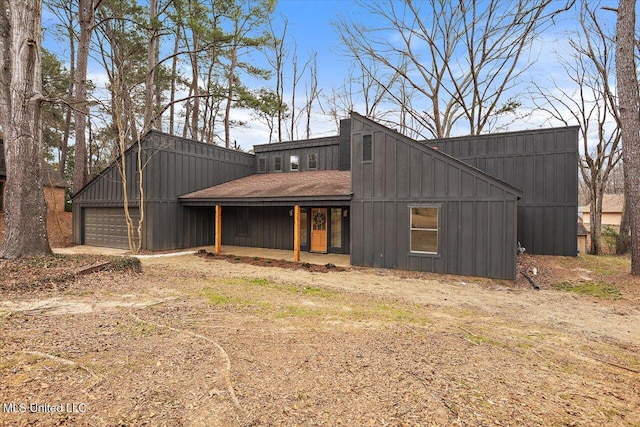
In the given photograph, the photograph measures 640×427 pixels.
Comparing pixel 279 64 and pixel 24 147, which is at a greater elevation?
pixel 279 64

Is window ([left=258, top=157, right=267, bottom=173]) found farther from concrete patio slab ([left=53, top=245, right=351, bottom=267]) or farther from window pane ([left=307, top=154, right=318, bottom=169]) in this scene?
concrete patio slab ([left=53, top=245, right=351, bottom=267])

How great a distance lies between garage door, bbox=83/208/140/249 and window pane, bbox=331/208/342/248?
25.6 ft

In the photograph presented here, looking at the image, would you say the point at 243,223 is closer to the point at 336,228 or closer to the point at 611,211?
the point at 336,228

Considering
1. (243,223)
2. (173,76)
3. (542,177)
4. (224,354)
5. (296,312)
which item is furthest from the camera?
(173,76)

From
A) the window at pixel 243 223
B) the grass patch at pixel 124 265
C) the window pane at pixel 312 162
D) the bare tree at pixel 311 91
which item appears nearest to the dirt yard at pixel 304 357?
the grass patch at pixel 124 265

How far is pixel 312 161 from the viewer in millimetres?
15844

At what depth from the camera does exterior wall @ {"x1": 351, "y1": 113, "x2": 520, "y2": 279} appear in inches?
320

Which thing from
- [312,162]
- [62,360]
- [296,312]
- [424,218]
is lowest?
[296,312]

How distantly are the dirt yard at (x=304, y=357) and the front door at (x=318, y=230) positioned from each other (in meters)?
6.30

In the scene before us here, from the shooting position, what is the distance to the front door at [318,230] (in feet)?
42.2

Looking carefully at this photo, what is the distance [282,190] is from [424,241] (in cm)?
540

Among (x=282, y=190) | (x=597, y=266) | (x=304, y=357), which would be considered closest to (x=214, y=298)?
(x=304, y=357)

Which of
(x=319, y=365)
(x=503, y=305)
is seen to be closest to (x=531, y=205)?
(x=503, y=305)

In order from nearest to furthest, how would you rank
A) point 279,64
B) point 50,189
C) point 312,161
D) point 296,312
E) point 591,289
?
point 296,312, point 591,289, point 312,161, point 50,189, point 279,64
